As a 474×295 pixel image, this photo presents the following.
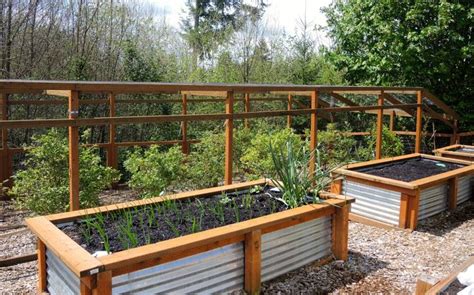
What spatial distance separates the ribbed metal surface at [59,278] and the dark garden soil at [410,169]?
131 inches

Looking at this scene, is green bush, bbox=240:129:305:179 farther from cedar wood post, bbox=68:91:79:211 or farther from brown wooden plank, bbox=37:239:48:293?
brown wooden plank, bbox=37:239:48:293

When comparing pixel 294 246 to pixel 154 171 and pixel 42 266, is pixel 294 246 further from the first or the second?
pixel 154 171

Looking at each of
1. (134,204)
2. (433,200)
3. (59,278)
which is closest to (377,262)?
(433,200)

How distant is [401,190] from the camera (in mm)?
4141

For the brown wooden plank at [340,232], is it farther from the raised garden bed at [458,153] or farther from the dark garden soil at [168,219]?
the raised garden bed at [458,153]

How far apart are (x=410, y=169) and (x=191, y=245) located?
3.53 meters

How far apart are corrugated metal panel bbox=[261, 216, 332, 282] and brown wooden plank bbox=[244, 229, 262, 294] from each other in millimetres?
106

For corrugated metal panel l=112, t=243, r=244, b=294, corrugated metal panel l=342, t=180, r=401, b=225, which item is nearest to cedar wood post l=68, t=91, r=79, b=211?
corrugated metal panel l=112, t=243, r=244, b=294

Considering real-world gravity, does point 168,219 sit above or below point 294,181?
below

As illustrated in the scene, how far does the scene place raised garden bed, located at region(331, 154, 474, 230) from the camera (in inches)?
163

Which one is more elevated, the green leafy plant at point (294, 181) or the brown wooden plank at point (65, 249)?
the green leafy plant at point (294, 181)

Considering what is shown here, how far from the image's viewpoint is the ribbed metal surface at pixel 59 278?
220 centimetres

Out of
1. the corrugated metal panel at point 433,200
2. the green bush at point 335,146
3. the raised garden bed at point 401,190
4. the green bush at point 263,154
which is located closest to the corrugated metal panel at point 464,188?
A: the raised garden bed at point 401,190

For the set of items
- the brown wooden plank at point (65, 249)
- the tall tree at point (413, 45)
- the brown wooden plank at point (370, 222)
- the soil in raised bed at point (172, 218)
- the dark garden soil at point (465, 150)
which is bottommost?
the brown wooden plank at point (370, 222)
